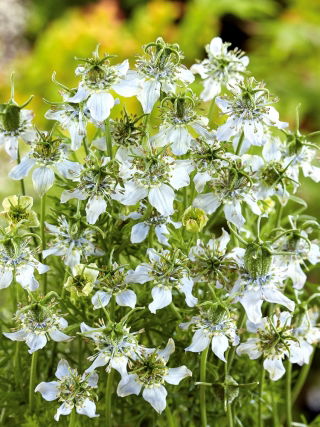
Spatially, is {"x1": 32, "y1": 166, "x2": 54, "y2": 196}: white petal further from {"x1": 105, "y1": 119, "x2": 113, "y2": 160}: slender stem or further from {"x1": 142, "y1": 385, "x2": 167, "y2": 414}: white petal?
{"x1": 142, "y1": 385, "x2": 167, "y2": 414}: white petal

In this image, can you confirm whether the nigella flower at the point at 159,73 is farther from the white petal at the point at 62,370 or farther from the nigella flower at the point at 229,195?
the white petal at the point at 62,370

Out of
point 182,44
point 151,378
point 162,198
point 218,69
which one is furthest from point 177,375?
point 182,44

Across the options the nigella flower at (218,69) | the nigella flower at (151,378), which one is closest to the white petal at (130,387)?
the nigella flower at (151,378)

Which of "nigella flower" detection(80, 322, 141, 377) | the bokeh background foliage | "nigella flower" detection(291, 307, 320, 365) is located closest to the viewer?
"nigella flower" detection(80, 322, 141, 377)

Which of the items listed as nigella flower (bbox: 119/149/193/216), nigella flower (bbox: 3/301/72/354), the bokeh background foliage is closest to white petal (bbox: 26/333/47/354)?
nigella flower (bbox: 3/301/72/354)

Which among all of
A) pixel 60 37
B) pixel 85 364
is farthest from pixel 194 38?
pixel 85 364
